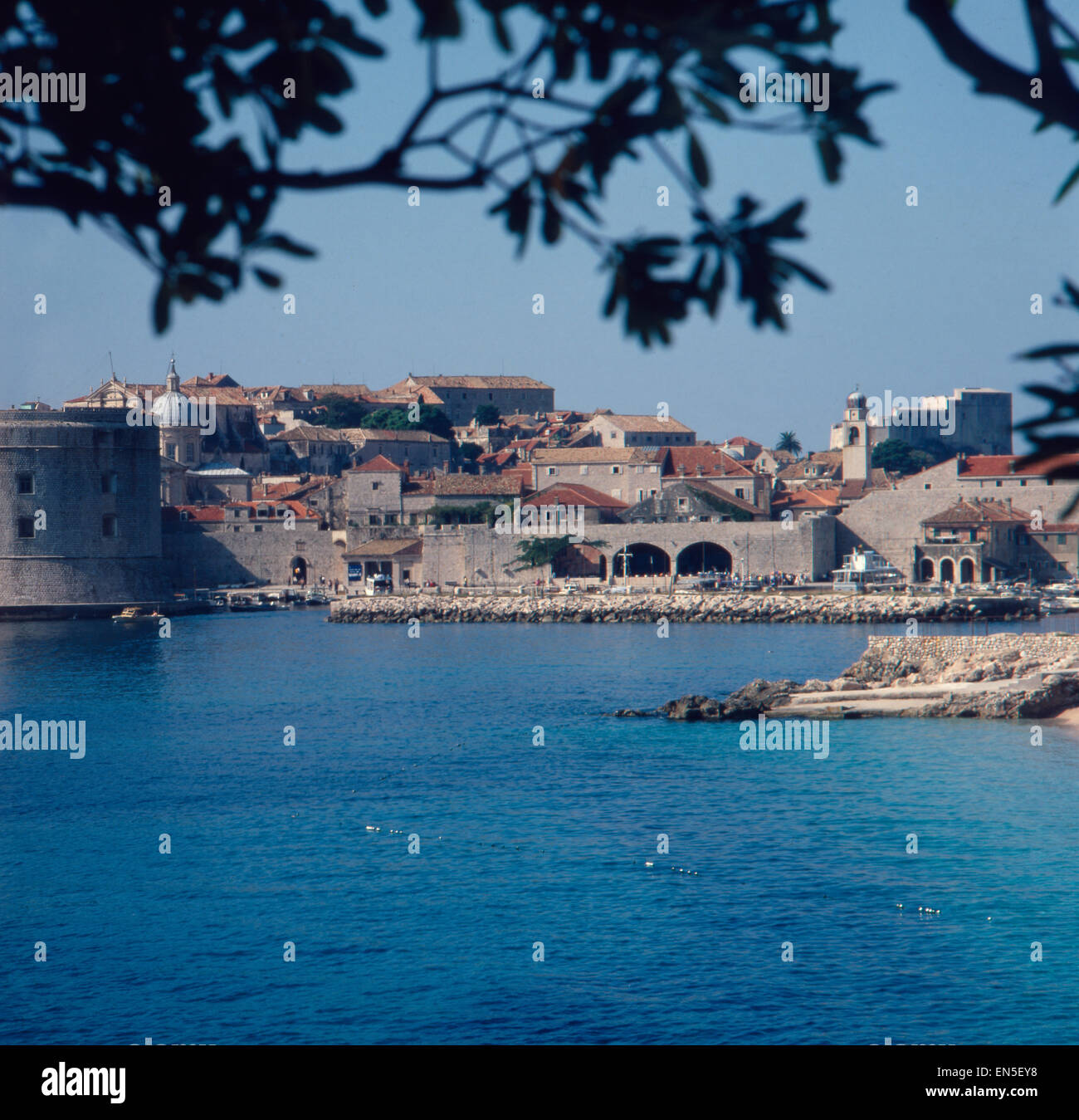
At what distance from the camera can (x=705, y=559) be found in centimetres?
4831

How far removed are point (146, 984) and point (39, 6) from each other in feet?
28.5

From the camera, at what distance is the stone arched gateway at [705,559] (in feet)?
158

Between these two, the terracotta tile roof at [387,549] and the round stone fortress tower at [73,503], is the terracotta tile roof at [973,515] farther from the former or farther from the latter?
the round stone fortress tower at [73,503]

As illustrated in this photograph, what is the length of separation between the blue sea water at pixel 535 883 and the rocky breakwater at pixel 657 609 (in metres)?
19.5

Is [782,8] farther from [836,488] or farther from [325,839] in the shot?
[836,488]

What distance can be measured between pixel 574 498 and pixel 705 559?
17.0 ft

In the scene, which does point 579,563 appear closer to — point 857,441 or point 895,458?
point 857,441

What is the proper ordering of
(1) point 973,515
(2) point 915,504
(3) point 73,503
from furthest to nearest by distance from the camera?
(2) point 915,504, (1) point 973,515, (3) point 73,503

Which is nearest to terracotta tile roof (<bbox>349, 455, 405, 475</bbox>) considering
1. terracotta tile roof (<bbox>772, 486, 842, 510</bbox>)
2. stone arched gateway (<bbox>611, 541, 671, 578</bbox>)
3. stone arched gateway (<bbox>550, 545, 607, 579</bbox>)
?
stone arched gateway (<bbox>550, 545, 607, 579</bbox>)

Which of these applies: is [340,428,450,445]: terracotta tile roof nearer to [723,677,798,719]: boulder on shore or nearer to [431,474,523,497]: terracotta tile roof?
[431,474,523,497]: terracotta tile roof

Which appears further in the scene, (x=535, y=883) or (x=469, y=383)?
(x=469, y=383)

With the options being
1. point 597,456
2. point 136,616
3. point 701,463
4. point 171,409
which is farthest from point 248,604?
point 701,463

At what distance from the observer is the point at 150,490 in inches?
1738
